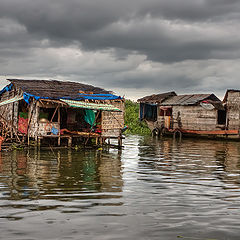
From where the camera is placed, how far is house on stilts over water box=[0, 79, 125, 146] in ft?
55.5

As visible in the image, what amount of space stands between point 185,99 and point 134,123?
8036 millimetres

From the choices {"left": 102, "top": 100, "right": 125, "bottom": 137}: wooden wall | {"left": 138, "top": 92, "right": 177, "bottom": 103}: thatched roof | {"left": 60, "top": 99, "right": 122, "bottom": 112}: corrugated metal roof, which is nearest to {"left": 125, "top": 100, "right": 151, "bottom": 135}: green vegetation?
{"left": 138, "top": 92, "right": 177, "bottom": 103}: thatched roof

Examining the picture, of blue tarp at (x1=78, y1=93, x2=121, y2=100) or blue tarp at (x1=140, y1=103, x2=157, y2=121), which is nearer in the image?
blue tarp at (x1=78, y1=93, x2=121, y2=100)

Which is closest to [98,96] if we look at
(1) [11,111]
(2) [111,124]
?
(2) [111,124]

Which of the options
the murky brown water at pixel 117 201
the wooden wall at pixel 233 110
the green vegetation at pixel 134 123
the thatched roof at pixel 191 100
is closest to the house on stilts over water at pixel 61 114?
the murky brown water at pixel 117 201

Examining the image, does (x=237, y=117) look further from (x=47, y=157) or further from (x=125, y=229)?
(x=125, y=229)

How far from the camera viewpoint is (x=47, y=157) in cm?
1428

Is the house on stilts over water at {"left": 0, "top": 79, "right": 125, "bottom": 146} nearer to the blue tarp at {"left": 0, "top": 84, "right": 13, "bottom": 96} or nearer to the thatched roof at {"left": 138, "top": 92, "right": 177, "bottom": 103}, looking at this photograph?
the blue tarp at {"left": 0, "top": 84, "right": 13, "bottom": 96}

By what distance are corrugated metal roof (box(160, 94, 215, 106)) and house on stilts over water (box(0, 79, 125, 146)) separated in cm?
1047

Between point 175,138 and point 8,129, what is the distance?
14644mm

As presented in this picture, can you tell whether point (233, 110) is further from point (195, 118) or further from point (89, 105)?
point (89, 105)

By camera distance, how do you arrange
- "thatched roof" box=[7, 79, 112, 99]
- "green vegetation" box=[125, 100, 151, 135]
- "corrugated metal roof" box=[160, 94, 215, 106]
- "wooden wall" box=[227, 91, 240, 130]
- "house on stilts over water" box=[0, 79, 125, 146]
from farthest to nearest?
"green vegetation" box=[125, 100, 151, 135]
"corrugated metal roof" box=[160, 94, 215, 106]
"wooden wall" box=[227, 91, 240, 130]
"thatched roof" box=[7, 79, 112, 99]
"house on stilts over water" box=[0, 79, 125, 146]

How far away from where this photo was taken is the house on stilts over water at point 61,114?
666 inches

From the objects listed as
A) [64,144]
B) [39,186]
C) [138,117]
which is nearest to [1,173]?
[39,186]
